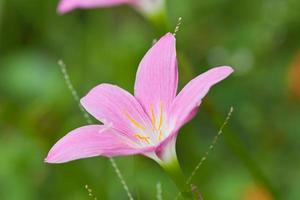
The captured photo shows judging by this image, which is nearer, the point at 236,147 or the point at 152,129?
the point at 152,129

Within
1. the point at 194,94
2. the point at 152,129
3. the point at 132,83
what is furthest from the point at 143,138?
the point at 132,83

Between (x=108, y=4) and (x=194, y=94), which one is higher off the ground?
(x=108, y=4)

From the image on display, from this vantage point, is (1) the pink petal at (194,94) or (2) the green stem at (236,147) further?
(2) the green stem at (236,147)

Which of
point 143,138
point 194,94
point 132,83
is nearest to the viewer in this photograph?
point 194,94

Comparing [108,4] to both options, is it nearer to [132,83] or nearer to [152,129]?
[152,129]

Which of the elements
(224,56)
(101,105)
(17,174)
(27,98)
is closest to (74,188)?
(17,174)

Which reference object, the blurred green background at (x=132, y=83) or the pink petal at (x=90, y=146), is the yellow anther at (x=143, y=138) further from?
the blurred green background at (x=132, y=83)

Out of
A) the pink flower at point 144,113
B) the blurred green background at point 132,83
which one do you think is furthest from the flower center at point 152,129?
the blurred green background at point 132,83
